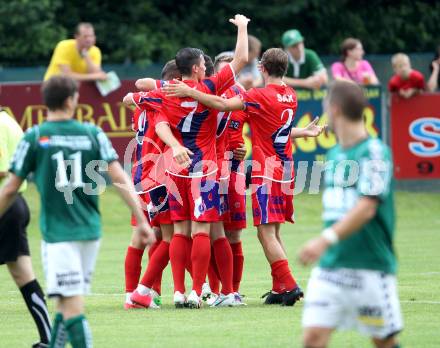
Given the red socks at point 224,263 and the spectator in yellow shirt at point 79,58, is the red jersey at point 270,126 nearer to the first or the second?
the red socks at point 224,263

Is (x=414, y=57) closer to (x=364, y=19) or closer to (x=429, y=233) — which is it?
(x=364, y=19)

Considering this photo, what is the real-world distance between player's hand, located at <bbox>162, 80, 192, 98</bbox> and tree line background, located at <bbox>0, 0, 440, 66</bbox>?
716 inches

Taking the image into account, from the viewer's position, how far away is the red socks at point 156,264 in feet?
37.9

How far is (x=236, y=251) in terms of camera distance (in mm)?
12289

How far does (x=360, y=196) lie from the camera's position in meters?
7.07

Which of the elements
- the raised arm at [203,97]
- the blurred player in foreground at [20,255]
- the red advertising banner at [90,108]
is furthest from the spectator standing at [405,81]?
the blurred player in foreground at [20,255]

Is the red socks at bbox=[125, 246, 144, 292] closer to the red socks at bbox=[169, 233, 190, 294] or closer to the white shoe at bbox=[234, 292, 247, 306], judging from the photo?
the red socks at bbox=[169, 233, 190, 294]

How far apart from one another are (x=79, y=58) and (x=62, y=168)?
13728mm

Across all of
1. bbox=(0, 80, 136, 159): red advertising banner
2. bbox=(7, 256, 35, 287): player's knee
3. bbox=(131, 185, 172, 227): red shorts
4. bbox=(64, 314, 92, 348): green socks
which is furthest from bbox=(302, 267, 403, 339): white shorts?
bbox=(0, 80, 136, 159): red advertising banner

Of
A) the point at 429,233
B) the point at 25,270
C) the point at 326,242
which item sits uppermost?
the point at 326,242

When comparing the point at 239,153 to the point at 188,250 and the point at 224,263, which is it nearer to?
the point at 188,250

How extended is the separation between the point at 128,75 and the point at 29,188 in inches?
175

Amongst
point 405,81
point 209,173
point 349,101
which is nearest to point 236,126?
point 209,173

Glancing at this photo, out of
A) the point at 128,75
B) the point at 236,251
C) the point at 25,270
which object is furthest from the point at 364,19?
the point at 25,270
